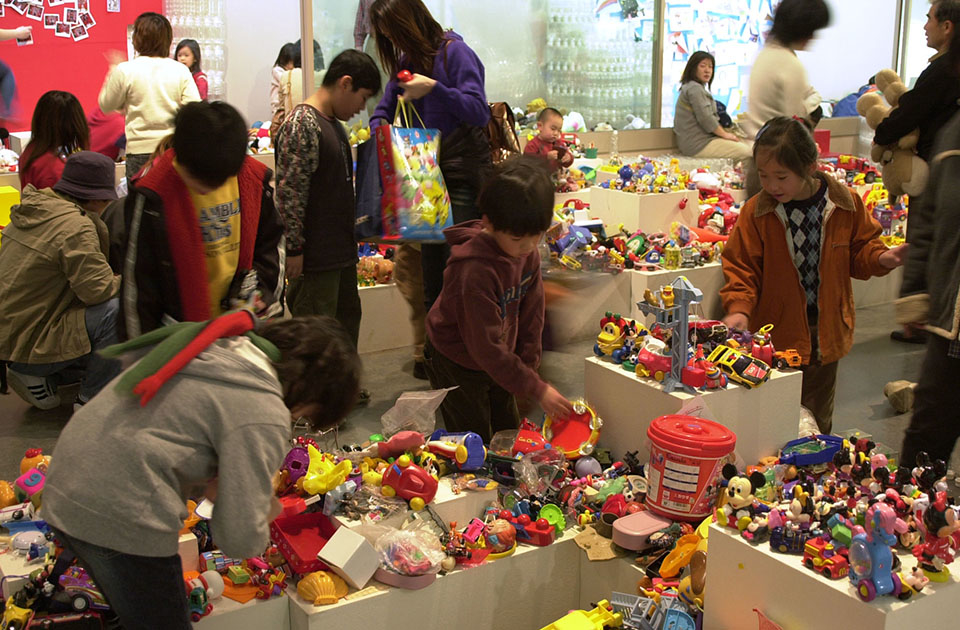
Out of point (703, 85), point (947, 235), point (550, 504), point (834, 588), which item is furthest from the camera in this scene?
point (703, 85)

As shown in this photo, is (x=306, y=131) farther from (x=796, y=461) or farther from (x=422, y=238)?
(x=796, y=461)

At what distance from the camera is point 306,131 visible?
3.63m

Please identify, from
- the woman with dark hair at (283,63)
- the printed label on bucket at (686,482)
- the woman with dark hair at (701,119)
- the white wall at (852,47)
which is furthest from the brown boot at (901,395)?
the white wall at (852,47)

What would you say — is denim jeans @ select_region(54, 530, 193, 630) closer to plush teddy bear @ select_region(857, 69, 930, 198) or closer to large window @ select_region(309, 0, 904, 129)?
plush teddy bear @ select_region(857, 69, 930, 198)

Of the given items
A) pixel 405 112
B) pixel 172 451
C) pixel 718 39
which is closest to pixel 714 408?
pixel 172 451

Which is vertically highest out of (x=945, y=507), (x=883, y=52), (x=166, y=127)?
(x=883, y=52)

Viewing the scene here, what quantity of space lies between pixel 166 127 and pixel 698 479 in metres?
3.90

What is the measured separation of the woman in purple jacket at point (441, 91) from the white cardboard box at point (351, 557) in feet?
6.35

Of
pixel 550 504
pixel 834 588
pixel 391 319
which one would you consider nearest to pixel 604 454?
pixel 550 504

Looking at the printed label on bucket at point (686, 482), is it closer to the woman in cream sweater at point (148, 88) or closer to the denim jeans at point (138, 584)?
the denim jeans at point (138, 584)

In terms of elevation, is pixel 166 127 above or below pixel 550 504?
above

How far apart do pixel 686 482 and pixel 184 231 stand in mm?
1526

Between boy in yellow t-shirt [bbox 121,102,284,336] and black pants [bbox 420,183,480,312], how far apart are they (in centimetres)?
150

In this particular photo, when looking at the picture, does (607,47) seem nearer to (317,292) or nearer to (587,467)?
(317,292)
